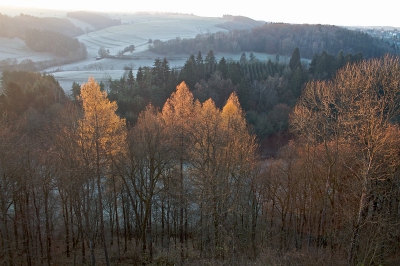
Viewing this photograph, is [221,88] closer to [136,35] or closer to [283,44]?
[283,44]

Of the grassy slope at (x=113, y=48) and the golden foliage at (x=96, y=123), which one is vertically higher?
the grassy slope at (x=113, y=48)

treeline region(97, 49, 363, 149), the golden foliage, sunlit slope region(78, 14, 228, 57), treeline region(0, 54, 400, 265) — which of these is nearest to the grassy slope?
sunlit slope region(78, 14, 228, 57)

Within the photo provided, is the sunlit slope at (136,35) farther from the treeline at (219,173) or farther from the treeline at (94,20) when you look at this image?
the treeline at (219,173)

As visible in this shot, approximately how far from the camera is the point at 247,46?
331 feet

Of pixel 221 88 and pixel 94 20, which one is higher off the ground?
pixel 94 20

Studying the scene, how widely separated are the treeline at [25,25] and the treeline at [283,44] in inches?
1616

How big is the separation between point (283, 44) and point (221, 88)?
61.3 m

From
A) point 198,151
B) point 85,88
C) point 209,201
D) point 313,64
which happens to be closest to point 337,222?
point 209,201

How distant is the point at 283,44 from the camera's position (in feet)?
326

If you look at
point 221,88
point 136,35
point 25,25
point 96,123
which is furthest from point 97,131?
point 136,35

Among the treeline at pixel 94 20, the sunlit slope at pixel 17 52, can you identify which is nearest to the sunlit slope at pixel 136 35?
the treeline at pixel 94 20

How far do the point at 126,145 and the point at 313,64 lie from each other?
54594mm

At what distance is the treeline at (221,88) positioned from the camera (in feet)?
143

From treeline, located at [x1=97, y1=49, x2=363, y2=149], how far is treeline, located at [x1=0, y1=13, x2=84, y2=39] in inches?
2330
